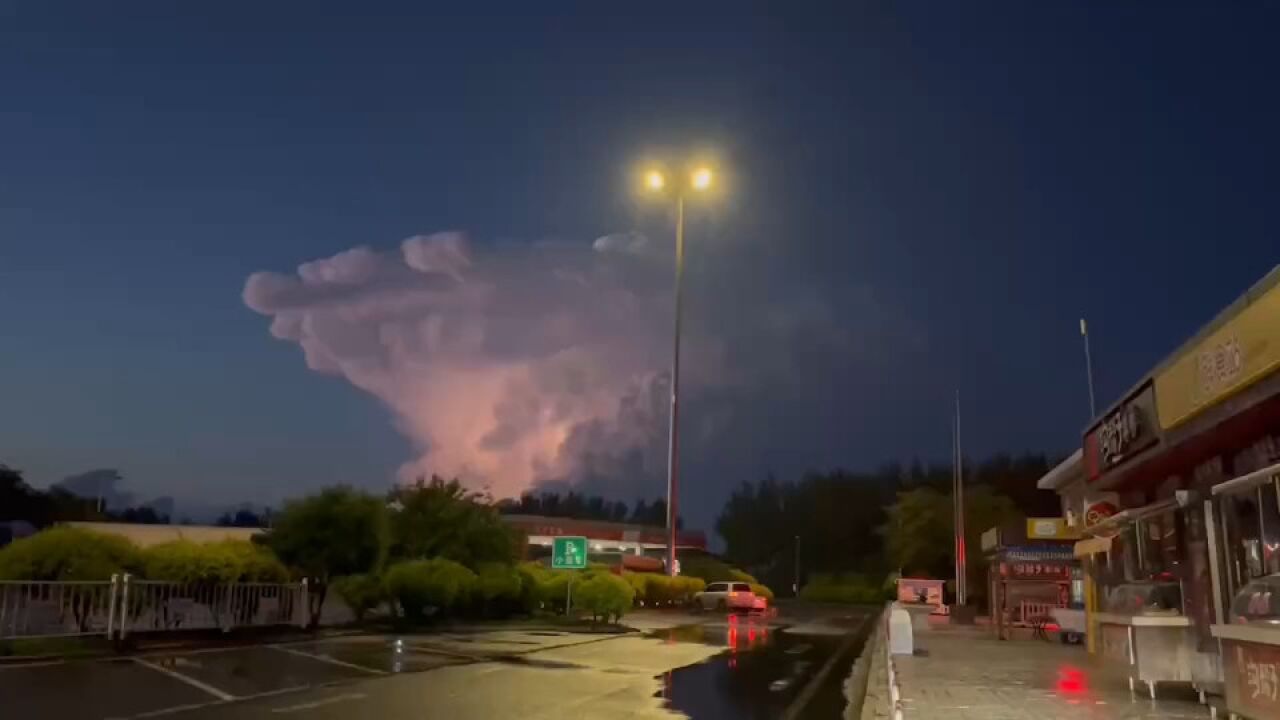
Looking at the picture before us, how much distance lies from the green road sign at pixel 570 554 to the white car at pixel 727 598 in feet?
58.6

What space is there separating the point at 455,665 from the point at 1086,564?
15990 millimetres

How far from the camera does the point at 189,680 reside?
15.3m

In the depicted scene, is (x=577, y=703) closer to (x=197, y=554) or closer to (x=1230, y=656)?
(x=1230, y=656)

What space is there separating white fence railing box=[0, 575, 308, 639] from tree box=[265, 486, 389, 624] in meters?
2.18

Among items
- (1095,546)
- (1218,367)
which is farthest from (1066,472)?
(1218,367)

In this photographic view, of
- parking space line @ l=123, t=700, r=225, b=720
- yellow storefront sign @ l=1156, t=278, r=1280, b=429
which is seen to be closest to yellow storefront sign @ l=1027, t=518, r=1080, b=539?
yellow storefront sign @ l=1156, t=278, r=1280, b=429

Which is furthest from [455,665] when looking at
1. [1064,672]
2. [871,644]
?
[871,644]

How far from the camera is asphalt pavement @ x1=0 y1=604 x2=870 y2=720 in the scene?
12.7m

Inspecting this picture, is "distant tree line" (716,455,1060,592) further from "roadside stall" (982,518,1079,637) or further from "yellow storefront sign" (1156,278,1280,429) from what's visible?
"yellow storefront sign" (1156,278,1280,429)

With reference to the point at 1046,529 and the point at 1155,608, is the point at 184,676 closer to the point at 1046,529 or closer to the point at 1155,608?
the point at 1155,608

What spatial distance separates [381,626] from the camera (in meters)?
28.5

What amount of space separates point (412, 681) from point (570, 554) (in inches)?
736

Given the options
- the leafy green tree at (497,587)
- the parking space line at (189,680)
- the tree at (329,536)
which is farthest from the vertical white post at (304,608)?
the parking space line at (189,680)

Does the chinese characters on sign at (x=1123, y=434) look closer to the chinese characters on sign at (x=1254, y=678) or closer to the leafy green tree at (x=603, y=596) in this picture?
the chinese characters on sign at (x=1254, y=678)
